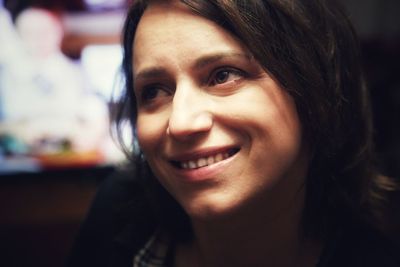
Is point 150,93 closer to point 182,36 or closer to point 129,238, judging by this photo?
point 182,36

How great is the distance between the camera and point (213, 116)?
0.64 meters

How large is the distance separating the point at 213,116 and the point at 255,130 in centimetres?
8

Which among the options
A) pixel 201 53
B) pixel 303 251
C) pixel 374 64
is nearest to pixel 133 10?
pixel 201 53

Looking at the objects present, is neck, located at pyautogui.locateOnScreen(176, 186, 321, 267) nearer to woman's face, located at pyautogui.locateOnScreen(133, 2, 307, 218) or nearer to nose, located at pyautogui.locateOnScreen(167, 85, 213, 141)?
woman's face, located at pyautogui.locateOnScreen(133, 2, 307, 218)

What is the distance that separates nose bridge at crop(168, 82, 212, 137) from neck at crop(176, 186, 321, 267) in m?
0.23

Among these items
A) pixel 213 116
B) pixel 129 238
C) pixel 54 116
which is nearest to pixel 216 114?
pixel 213 116

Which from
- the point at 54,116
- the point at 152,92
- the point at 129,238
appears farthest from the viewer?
the point at 54,116

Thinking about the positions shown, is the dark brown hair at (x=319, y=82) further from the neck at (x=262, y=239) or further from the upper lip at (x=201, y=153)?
the upper lip at (x=201, y=153)

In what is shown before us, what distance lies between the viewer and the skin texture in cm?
63

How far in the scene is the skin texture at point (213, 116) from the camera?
2.08 feet

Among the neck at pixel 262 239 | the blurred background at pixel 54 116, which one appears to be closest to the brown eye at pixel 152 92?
the neck at pixel 262 239

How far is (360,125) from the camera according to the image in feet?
2.87

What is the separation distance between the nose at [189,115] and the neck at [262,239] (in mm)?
228

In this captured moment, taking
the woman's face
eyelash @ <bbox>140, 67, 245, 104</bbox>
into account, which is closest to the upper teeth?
the woman's face
